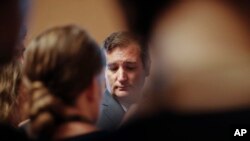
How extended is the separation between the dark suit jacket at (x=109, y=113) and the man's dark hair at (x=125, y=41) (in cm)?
17

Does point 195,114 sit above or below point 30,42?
below

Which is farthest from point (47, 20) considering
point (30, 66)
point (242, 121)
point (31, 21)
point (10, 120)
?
point (242, 121)

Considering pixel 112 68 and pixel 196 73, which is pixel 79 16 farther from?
pixel 196 73

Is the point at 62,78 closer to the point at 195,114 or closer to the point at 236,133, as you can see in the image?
the point at 195,114

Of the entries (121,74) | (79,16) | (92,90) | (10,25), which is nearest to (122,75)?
(121,74)

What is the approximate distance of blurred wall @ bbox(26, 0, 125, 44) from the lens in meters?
1.47

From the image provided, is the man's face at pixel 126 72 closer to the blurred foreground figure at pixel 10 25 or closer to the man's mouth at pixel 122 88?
Result: the man's mouth at pixel 122 88

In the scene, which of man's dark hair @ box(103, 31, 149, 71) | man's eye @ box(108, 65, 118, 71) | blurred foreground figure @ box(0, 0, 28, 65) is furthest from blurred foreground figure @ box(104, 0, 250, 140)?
blurred foreground figure @ box(0, 0, 28, 65)

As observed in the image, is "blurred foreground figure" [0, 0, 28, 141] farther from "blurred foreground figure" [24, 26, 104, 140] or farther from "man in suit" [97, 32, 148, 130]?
"man in suit" [97, 32, 148, 130]

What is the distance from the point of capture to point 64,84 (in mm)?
1422

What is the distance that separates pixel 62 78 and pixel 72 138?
211 mm

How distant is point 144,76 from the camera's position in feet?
4.81

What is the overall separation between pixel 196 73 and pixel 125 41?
10.9 inches

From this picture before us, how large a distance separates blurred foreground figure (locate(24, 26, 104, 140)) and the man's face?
38 mm
